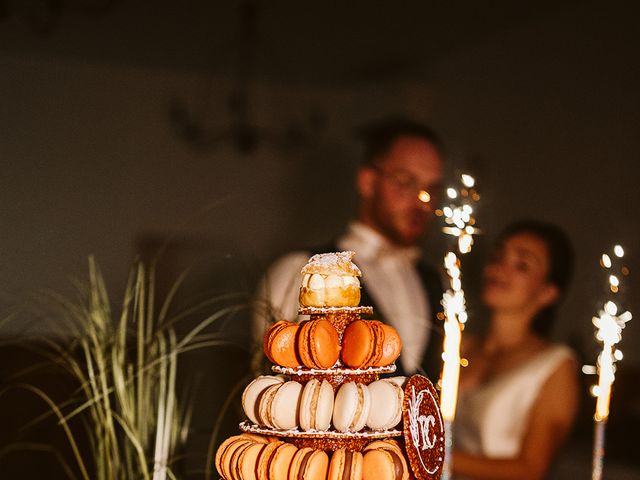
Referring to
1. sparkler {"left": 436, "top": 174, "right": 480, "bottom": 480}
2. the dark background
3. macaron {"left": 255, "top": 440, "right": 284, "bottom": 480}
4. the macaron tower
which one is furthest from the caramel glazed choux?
the dark background

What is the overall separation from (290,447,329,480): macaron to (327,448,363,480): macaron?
0.01 meters

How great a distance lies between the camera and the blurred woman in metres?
2.99

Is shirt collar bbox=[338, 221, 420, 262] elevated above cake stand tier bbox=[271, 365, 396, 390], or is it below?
above

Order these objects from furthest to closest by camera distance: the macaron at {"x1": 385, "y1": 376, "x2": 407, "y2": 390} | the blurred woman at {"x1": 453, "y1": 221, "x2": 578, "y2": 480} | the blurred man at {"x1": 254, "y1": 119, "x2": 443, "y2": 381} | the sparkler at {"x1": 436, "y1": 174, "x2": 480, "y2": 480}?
1. the blurred man at {"x1": 254, "y1": 119, "x2": 443, "y2": 381}
2. the blurred woman at {"x1": 453, "y1": 221, "x2": 578, "y2": 480}
3. the sparkler at {"x1": 436, "y1": 174, "x2": 480, "y2": 480}
4. the macaron at {"x1": 385, "y1": 376, "x2": 407, "y2": 390}

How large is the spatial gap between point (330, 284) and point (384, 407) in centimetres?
22

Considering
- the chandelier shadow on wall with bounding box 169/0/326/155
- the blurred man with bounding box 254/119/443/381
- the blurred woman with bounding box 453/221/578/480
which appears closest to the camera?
the blurred woman with bounding box 453/221/578/480

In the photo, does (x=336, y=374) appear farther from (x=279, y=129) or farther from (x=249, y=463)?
(x=279, y=129)

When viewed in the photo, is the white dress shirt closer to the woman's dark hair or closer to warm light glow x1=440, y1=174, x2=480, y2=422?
the woman's dark hair

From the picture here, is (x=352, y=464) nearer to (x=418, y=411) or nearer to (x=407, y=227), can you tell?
(x=418, y=411)

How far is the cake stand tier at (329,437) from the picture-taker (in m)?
1.36

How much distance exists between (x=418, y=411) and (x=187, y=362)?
386cm

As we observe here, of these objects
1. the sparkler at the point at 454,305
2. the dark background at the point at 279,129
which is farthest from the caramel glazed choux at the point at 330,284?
the dark background at the point at 279,129

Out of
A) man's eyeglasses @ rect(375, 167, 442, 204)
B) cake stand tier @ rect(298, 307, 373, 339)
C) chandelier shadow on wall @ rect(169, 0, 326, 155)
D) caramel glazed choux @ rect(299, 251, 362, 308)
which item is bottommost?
cake stand tier @ rect(298, 307, 373, 339)

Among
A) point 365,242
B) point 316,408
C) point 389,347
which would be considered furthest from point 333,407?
point 365,242
